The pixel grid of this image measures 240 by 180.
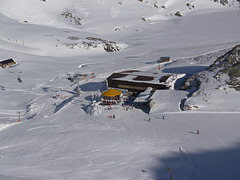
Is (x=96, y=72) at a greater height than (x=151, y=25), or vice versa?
(x=151, y=25)

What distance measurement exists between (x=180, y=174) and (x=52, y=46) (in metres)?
58.5

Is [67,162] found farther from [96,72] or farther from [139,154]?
[96,72]

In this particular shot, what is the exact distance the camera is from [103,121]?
25547 mm

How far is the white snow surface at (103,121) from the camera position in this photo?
54.1ft

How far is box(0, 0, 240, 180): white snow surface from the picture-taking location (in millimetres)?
16484

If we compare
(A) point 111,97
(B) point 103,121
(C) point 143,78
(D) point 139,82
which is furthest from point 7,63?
(B) point 103,121

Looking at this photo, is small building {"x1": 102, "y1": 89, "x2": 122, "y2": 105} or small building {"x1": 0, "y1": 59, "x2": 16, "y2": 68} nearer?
small building {"x1": 102, "y1": 89, "x2": 122, "y2": 105}

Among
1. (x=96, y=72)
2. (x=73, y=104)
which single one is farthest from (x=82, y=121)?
(x=96, y=72)

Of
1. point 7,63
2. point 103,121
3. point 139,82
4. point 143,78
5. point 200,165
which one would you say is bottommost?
point 200,165

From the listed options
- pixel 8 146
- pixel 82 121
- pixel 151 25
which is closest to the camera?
pixel 8 146

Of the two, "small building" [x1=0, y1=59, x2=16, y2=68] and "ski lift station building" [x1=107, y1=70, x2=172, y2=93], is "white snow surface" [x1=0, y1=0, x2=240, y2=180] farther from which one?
"ski lift station building" [x1=107, y1=70, x2=172, y2=93]

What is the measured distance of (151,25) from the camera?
96.8 m

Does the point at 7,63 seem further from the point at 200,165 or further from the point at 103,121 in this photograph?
the point at 200,165

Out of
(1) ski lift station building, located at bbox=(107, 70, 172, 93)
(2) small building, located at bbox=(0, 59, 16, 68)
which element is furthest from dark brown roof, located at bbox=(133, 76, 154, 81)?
(2) small building, located at bbox=(0, 59, 16, 68)
